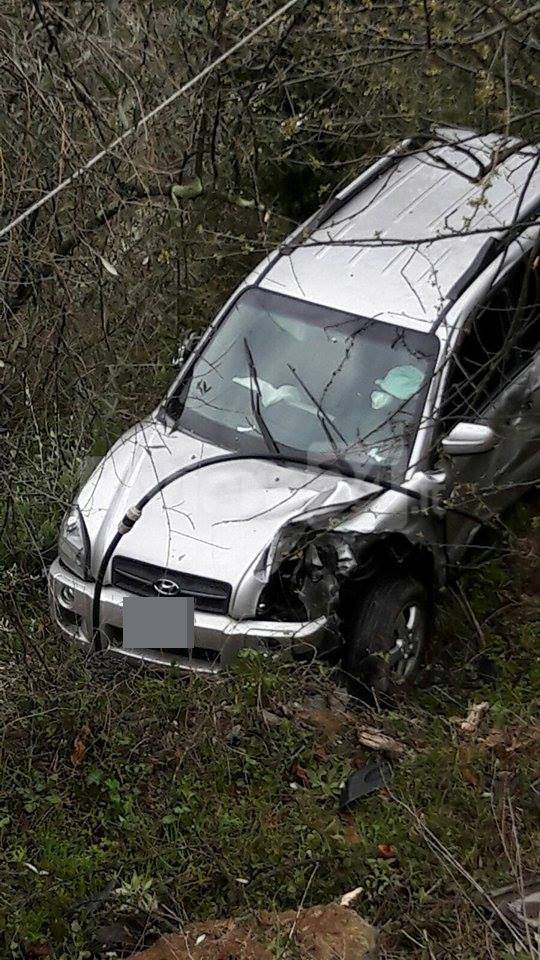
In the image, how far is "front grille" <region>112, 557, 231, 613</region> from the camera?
4.74 metres

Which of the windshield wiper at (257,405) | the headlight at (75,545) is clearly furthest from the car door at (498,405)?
the headlight at (75,545)

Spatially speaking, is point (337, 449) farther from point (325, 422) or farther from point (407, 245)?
point (407, 245)

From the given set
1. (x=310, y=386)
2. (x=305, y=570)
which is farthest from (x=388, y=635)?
(x=310, y=386)

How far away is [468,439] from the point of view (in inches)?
198

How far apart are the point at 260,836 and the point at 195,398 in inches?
91.4

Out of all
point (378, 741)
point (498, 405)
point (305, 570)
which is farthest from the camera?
point (498, 405)

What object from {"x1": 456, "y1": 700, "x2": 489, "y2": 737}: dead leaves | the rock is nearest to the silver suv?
{"x1": 456, "y1": 700, "x2": 489, "y2": 737}: dead leaves

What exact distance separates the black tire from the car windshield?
61cm

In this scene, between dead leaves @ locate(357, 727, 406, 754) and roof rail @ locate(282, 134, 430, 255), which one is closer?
dead leaves @ locate(357, 727, 406, 754)

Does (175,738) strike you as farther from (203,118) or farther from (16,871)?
(203,118)

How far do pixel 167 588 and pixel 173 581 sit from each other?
4cm

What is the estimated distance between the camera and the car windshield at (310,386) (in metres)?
5.20

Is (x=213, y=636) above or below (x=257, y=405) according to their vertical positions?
below

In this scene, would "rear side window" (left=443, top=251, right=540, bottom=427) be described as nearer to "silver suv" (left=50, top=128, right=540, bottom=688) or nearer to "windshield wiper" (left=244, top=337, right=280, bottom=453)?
"silver suv" (left=50, top=128, right=540, bottom=688)
